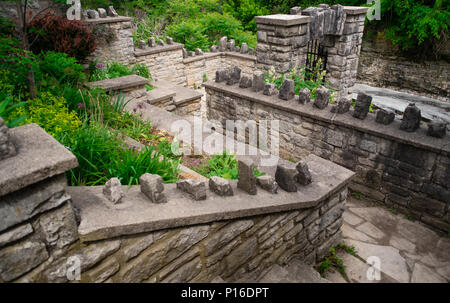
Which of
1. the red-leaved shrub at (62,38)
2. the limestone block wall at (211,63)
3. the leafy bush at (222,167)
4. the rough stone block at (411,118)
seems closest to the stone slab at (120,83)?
the red-leaved shrub at (62,38)

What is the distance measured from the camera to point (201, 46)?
12.1 metres

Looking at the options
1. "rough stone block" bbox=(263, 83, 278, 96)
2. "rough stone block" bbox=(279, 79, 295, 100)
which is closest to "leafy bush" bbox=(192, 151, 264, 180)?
"rough stone block" bbox=(279, 79, 295, 100)

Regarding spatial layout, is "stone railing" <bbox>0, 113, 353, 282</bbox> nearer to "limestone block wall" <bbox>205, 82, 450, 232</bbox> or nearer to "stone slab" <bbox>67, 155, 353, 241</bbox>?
"stone slab" <bbox>67, 155, 353, 241</bbox>

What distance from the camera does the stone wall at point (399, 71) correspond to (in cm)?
1363

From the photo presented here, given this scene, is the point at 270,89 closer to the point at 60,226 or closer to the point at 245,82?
the point at 245,82

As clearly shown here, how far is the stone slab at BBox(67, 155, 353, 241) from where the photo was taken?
1.91 meters

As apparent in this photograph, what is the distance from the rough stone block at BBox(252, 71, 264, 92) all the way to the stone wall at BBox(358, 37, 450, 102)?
1167 centimetres

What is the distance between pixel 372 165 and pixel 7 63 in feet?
17.2

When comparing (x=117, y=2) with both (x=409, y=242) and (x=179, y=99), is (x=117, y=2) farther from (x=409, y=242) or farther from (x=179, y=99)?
(x=409, y=242)

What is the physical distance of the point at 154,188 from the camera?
2.21 metres

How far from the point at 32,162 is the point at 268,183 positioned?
73.0 inches

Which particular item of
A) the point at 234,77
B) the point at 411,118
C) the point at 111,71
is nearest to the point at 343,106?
the point at 411,118

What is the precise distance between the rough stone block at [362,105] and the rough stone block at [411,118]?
534 millimetres

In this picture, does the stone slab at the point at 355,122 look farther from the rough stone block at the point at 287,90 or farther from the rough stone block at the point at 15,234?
the rough stone block at the point at 15,234
